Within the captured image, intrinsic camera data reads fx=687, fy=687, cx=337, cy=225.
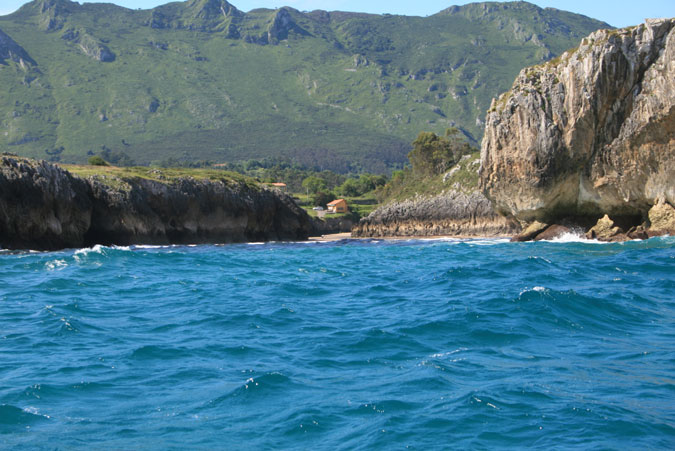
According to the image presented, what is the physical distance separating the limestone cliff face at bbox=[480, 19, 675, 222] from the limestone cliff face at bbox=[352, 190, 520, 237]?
2459cm

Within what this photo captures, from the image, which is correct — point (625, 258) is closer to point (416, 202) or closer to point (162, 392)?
point (162, 392)

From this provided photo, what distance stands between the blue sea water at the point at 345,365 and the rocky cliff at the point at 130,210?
94.8 ft

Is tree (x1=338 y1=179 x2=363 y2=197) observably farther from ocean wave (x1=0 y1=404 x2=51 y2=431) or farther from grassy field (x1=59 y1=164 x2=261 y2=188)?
ocean wave (x1=0 y1=404 x2=51 y2=431)

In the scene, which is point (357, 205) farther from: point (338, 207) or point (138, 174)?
point (138, 174)

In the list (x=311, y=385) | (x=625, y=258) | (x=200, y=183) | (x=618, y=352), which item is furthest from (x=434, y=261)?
(x=200, y=183)

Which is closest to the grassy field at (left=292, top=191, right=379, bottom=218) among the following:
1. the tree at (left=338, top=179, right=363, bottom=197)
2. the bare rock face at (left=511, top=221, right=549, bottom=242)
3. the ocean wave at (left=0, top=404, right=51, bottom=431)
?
the tree at (left=338, top=179, right=363, bottom=197)

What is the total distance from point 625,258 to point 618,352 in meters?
16.3

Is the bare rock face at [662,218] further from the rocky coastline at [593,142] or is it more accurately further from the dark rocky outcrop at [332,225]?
the dark rocky outcrop at [332,225]

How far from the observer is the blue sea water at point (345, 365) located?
356 inches

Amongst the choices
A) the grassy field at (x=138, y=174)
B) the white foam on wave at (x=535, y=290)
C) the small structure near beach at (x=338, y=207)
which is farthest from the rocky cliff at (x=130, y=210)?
the small structure near beach at (x=338, y=207)

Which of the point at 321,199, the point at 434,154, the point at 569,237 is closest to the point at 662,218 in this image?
the point at 569,237

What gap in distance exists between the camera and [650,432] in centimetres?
867

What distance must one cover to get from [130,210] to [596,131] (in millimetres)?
37399

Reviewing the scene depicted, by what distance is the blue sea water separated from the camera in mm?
9055
